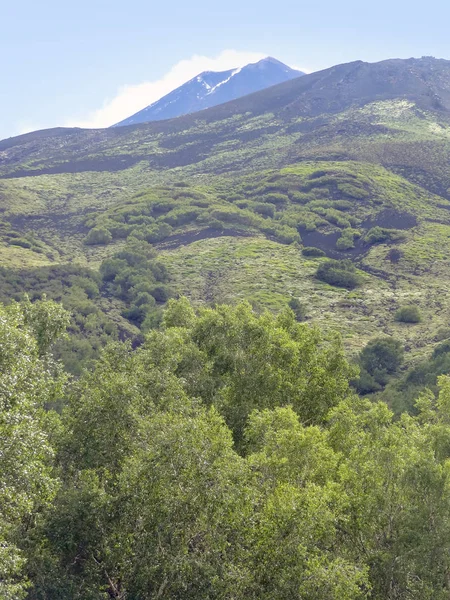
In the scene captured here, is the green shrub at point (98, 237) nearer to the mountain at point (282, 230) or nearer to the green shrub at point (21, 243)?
the mountain at point (282, 230)

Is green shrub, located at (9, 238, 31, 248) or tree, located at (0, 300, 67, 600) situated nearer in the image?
tree, located at (0, 300, 67, 600)

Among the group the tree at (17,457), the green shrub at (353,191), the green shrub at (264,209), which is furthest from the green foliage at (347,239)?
the tree at (17,457)

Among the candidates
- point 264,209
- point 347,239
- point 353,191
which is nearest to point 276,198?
point 264,209

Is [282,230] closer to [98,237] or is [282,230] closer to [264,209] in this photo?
[264,209]

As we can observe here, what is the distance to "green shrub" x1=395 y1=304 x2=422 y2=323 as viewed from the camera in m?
93.7

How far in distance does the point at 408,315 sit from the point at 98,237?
79836 millimetres

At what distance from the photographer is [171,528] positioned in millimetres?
15031

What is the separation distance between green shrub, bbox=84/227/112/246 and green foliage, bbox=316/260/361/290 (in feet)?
179

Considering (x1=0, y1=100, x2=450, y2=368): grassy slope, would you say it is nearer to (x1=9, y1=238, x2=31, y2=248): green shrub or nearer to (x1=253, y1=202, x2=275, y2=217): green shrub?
(x1=253, y1=202, x2=275, y2=217): green shrub

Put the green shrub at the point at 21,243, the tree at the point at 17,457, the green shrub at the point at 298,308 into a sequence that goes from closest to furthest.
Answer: the tree at the point at 17,457 < the green shrub at the point at 298,308 < the green shrub at the point at 21,243

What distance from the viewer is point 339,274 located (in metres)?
115

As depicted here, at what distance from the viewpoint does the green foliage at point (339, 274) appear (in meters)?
114

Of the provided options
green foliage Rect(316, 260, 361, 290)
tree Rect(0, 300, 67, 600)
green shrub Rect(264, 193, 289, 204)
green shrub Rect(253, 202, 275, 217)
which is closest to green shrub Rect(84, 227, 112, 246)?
green shrub Rect(253, 202, 275, 217)

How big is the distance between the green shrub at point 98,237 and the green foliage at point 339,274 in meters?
54.6
